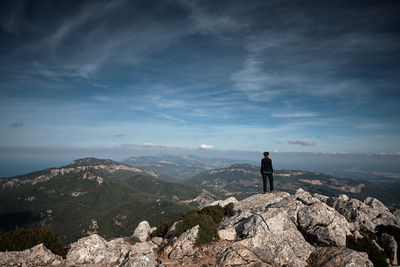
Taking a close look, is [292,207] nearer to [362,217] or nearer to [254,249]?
[362,217]

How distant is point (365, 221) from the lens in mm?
18141

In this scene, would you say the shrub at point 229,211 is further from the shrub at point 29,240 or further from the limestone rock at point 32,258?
the limestone rock at point 32,258

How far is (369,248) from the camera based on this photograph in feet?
47.3

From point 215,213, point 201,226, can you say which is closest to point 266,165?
point 215,213

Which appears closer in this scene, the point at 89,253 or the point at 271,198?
the point at 89,253

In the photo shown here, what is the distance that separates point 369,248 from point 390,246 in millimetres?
2063

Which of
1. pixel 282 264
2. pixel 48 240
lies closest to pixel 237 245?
pixel 282 264

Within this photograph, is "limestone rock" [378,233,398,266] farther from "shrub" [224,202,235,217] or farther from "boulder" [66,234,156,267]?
"boulder" [66,234,156,267]

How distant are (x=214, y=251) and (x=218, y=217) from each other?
329 inches

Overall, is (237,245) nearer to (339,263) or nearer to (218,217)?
(339,263)

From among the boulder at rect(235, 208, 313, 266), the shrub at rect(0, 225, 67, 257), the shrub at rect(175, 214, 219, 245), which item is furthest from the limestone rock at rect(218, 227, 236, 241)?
the shrub at rect(0, 225, 67, 257)

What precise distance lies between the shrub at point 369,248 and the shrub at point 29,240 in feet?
71.7

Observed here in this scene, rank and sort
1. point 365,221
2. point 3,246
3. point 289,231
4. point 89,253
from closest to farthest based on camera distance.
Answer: point 3,246, point 89,253, point 289,231, point 365,221

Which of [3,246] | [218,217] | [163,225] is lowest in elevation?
[163,225]
